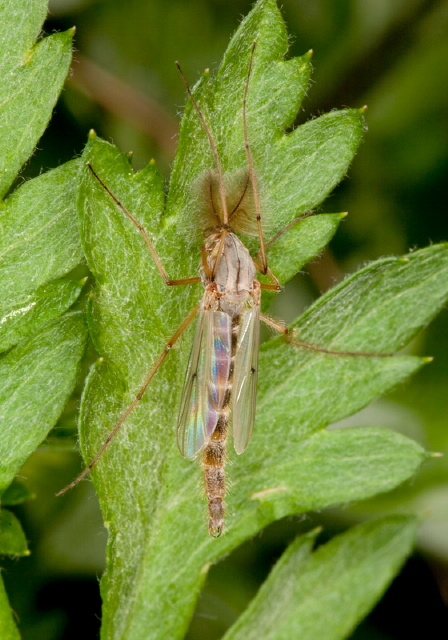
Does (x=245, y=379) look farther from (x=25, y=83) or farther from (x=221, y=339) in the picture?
(x=25, y=83)

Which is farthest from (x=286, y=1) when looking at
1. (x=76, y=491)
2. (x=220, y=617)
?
(x=220, y=617)

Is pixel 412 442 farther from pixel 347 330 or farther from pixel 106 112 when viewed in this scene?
pixel 106 112

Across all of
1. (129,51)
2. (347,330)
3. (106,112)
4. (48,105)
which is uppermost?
(129,51)

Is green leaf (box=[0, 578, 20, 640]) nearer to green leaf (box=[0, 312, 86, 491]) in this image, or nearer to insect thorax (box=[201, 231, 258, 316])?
green leaf (box=[0, 312, 86, 491])

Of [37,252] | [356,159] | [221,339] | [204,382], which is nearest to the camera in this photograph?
[37,252]

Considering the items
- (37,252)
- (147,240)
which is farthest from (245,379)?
(37,252)

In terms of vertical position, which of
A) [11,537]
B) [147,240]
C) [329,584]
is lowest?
[329,584]
